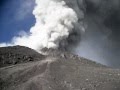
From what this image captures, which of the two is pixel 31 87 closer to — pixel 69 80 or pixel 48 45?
pixel 69 80

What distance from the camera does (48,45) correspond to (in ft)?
171

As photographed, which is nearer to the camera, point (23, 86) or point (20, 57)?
point (23, 86)

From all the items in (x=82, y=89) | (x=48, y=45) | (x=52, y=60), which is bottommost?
(x=82, y=89)

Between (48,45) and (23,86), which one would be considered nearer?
(23,86)

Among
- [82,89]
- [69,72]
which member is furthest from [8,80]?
[82,89]

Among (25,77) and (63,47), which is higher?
(63,47)

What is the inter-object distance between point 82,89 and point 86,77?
3.21m

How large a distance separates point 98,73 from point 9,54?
50.1 ft

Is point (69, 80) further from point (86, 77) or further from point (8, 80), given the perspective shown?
point (8, 80)

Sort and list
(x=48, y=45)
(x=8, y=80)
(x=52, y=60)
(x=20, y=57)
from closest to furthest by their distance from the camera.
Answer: (x=8, y=80) → (x=52, y=60) → (x=20, y=57) → (x=48, y=45)

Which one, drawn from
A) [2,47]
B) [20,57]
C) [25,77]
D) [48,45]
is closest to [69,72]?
[25,77]

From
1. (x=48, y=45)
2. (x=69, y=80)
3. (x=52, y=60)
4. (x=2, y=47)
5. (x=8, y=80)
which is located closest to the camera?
(x=69, y=80)

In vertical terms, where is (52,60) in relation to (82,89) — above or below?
above

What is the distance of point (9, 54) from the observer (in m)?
42.1
